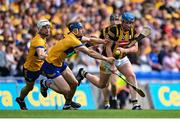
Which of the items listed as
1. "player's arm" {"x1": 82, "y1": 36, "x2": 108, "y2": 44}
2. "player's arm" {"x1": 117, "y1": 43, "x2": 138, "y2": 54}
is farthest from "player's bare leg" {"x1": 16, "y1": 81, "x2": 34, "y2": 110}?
"player's arm" {"x1": 117, "y1": 43, "x2": 138, "y2": 54}

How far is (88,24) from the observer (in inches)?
1168

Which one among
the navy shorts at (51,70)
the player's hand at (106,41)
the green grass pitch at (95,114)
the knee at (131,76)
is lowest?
the green grass pitch at (95,114)

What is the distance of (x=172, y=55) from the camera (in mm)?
29953

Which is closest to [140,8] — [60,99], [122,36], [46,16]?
[46,16]

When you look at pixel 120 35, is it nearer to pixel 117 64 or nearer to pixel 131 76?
pixel 117 64

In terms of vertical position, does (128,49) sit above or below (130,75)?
above

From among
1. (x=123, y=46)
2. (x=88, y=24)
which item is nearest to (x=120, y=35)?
(x=123, y=46)

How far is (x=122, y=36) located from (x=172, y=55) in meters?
8.88

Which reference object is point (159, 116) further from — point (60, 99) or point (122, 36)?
point (60, 99)

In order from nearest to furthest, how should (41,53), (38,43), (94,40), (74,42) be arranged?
(74,42) < (41,53) < (38,43) < (94,40)

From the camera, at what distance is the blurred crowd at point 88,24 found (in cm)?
2650

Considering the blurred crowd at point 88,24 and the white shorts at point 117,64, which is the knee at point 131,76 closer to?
the white shorts at point 117,64

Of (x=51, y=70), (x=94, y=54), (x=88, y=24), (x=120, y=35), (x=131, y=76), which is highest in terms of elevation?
(x=88, y=24)

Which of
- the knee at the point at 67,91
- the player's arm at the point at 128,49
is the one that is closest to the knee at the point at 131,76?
the player's arm at the point at 128,49
